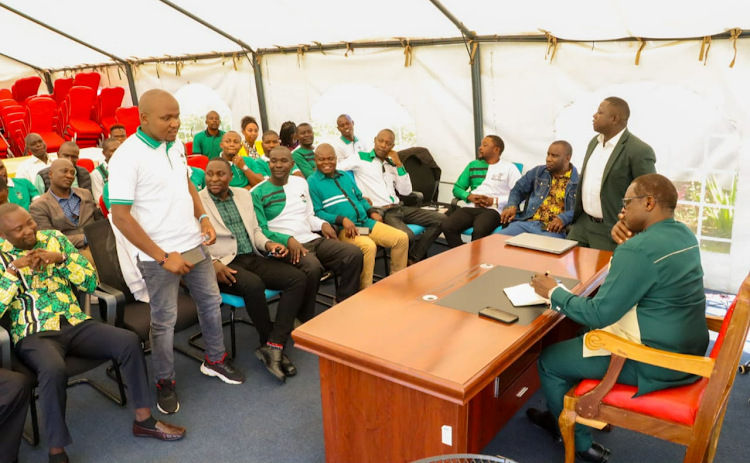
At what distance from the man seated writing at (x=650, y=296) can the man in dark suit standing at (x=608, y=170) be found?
1.36 meters

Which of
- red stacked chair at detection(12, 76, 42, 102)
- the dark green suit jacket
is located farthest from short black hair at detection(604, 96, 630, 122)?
red stacked chair at detection(12, 76, 42, 102)

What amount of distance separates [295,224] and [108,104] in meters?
6.34

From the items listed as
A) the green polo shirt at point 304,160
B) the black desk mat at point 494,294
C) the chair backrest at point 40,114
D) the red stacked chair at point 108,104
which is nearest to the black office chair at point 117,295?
the black desk mat at point 494,294

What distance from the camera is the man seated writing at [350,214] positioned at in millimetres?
4355

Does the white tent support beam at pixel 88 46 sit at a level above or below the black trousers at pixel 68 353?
above

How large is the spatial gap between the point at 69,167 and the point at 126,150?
1.71 metres

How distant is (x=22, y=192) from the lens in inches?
180

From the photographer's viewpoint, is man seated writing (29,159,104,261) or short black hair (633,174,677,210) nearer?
short black hair (633,174,677,210)

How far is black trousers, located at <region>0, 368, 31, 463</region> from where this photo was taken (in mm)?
2447

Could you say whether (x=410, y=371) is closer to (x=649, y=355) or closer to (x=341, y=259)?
(x=649, y=355)

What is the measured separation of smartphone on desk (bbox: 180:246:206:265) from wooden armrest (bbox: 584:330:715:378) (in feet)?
6.34

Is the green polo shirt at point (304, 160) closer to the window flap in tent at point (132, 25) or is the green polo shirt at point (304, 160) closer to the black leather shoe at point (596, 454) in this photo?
the window flap in tent at point (132, 25)

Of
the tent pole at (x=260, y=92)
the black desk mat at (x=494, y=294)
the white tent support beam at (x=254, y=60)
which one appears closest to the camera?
the black desk mat at (x=494, y=294)

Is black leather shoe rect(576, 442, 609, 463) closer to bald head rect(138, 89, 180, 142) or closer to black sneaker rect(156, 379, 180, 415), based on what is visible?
A: black sneaker rect(156, 379, 180, 415)
